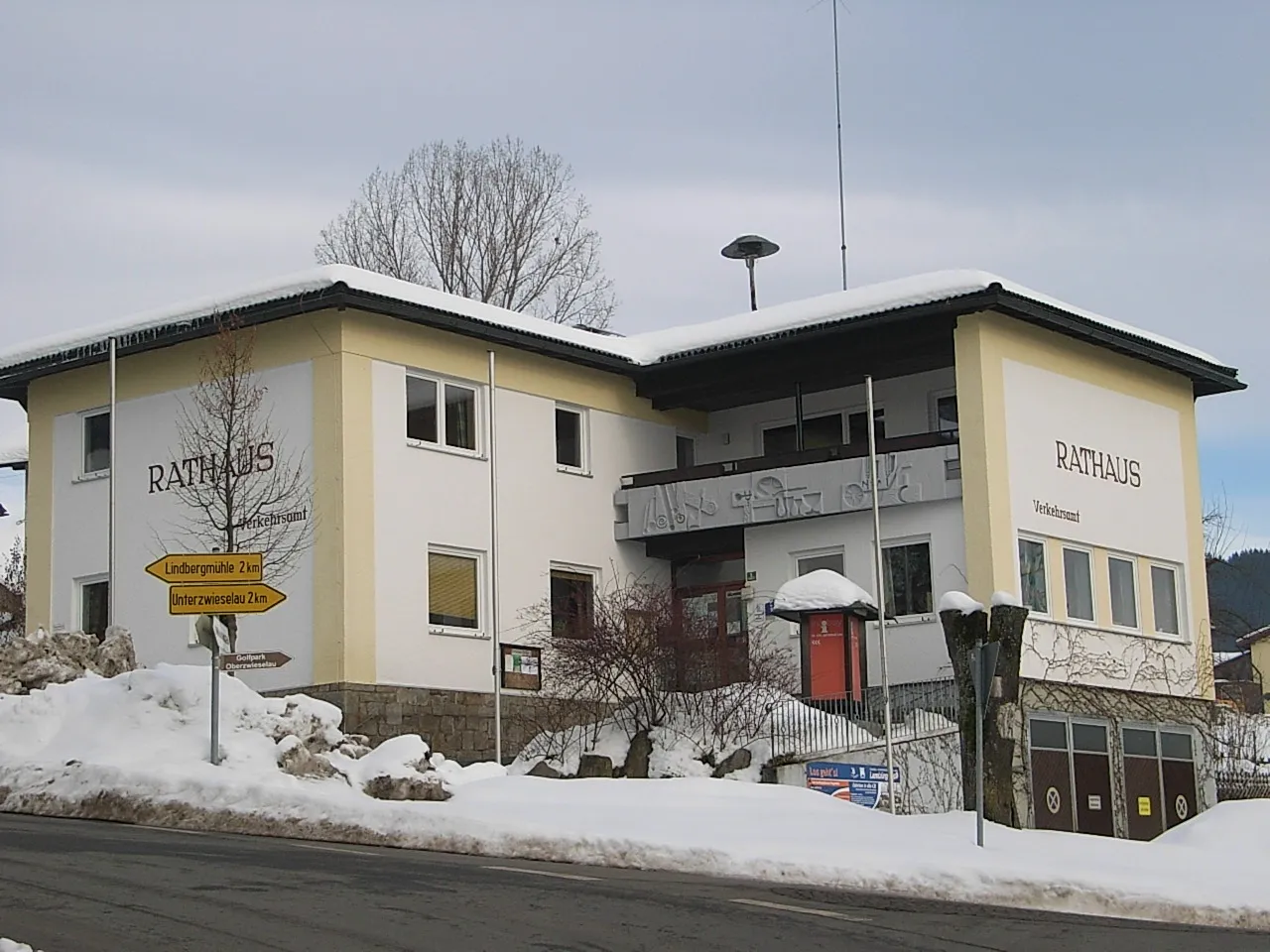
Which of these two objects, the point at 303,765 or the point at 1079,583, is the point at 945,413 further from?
the point at 303,765

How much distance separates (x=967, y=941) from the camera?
12.7 meters

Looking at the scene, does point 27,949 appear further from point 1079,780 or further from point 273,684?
point 1079,780

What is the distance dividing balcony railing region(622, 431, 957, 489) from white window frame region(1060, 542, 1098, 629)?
→ 3063 mm

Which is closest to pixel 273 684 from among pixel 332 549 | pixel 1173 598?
pixel 332 549

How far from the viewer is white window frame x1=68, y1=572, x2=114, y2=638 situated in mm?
34188

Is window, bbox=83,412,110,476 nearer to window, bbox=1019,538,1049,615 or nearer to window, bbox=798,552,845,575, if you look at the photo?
window, bbox=798,552,845,575

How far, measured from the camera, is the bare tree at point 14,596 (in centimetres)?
4238

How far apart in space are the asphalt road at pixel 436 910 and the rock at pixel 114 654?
939 centimetres

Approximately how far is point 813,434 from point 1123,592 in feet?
20.9

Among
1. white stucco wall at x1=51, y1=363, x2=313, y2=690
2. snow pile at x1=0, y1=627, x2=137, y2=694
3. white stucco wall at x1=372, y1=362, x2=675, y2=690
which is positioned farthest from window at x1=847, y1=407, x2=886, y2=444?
snow pile at x1=0, y1=627, x2=137, y2=694

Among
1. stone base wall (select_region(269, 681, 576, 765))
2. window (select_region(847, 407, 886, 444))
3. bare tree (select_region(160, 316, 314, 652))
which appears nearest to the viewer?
stone base wall (select_region(269, 681, 576, 765))

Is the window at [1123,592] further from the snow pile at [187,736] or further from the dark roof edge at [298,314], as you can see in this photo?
the snow pile at [187,736]

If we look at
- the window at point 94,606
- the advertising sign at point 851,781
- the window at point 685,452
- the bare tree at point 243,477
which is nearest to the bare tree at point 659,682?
the advertising sign at point 851,781

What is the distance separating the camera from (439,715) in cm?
3073
